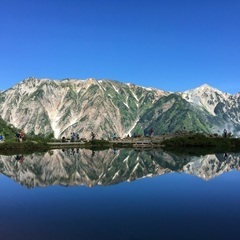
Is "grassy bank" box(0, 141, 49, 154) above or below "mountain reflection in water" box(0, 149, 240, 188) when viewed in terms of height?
above

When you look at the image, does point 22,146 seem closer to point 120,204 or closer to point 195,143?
point 195,143

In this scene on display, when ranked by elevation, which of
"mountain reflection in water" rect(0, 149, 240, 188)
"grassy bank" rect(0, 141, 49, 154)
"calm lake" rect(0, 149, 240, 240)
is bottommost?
"calm lake" rect(0, 149, 240, 240)

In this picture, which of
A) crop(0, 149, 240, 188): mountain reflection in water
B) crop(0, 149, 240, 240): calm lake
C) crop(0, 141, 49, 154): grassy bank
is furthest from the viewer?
crop(0, 141, 49, 154): grassy bank

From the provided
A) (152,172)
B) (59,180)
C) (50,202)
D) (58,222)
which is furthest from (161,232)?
(152,172)

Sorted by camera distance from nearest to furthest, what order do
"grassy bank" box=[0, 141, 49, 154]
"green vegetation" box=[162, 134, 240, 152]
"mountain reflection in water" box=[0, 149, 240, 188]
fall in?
1. "mountain reflection in water" box=[0, 149, 240, 188]
2. "grassy bank" box=[0, 141, 49, 154]
3. "green vegetation" box=[162, 134, 240, 152]

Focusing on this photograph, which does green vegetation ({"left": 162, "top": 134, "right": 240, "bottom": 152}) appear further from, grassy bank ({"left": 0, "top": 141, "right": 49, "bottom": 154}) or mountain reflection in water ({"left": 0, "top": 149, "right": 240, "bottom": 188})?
mountain reflection in water ({"left": 0, "top": 149, "right": 240, "bottom": 188})

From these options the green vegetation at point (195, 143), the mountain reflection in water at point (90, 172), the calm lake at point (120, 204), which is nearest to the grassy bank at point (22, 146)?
the green vegetation at point (195, 143)

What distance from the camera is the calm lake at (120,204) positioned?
26828mm

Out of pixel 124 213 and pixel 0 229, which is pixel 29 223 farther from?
pixel 124 213

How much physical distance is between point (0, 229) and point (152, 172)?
4117 cm

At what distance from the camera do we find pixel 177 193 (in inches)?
1725

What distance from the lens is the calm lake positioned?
26.8 metres

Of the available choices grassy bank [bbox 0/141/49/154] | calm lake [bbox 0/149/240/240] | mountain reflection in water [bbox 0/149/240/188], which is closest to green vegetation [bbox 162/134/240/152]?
grassy bank [bbox 0/141/49/154]

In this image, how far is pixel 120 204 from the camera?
37469 mm
